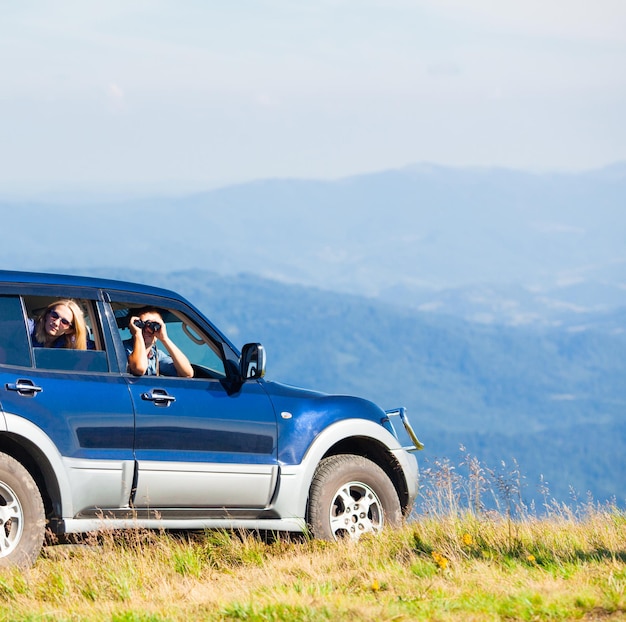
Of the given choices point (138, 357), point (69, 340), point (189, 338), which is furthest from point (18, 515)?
point (189, 338)

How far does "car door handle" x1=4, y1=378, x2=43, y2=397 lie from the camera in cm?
568

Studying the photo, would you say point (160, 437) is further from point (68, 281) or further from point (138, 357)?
point (68, 281)

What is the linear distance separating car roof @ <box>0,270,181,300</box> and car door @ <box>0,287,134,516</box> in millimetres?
61

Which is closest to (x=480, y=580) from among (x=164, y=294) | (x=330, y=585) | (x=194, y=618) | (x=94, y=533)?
(x=330, y=585)

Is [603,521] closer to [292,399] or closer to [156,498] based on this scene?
[292,399]

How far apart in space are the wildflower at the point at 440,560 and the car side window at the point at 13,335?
2356 millimetres

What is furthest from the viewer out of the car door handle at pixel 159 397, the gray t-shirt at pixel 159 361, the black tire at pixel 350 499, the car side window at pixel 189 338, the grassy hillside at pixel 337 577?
the black tire at pixel 350 499

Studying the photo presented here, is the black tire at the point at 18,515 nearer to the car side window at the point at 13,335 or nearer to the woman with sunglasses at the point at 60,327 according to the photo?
the car side window at the point at 13,335

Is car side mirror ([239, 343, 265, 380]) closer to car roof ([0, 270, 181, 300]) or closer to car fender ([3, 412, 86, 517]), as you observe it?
car roof ([0, 270, 181, 300])

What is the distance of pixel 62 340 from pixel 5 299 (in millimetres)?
397

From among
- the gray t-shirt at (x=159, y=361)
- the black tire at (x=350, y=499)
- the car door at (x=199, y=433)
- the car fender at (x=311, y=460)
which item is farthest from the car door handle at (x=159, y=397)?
the black tire at (x=350, y=499)

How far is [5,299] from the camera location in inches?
233

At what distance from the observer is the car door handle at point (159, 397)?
621 centimetres

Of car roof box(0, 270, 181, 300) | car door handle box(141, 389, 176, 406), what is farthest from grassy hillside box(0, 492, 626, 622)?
car roof box(0, 270, 181, 300)
